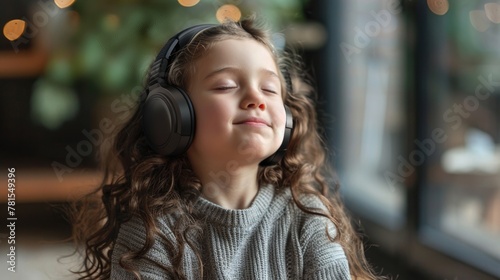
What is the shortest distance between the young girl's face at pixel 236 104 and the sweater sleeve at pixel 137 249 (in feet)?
0.45

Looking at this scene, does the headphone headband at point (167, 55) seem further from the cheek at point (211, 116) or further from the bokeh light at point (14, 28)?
the bokeh light at point (14, 28)

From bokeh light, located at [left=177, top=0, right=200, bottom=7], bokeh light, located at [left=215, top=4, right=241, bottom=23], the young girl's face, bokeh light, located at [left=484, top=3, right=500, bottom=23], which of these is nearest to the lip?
the young girl's face

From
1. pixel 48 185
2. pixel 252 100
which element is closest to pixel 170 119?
pixel 252 100

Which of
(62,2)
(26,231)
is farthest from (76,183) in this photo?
(62,2)

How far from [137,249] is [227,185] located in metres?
0.15

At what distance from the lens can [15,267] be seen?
1232 millimetres

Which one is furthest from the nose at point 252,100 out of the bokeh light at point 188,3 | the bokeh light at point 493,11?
the bokeh light at point 493,11

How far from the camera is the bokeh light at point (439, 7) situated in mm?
1738

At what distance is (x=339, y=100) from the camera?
2.12 meters

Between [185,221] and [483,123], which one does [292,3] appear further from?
[185,221]

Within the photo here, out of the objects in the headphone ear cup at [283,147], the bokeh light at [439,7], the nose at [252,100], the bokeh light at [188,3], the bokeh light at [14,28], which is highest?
the bokeh light at [439,7]

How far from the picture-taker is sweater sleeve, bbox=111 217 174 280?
95cm

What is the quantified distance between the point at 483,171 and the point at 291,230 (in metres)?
0.89

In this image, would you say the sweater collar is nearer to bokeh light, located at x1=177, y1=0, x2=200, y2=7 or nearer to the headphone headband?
the headphone headband
